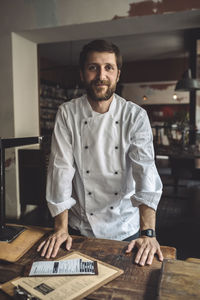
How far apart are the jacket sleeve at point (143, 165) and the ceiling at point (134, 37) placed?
1.96 metres

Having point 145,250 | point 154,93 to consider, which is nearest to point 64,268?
point 145,250

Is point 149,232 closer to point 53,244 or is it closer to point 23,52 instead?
point 53,244

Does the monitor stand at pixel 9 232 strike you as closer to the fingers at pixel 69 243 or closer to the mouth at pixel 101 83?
the fingers at pixel 69 243

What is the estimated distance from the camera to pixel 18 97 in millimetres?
3666

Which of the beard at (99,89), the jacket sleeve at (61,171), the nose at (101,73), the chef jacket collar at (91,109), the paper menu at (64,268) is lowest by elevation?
the paper menu at (64,268)

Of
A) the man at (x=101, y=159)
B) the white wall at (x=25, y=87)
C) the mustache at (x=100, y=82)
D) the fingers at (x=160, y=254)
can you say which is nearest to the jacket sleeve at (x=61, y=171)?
the man at (x=101, y=159)

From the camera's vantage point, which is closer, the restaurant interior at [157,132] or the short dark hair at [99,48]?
the short dark hair at [99,48]

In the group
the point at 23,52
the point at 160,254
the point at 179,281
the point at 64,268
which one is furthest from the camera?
the point at 23,52

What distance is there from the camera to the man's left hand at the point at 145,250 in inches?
40.5

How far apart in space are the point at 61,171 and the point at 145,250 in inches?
21.7

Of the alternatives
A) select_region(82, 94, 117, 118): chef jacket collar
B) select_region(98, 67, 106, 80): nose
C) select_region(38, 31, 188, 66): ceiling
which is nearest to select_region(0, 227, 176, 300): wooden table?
select_region(82, 94, 117, 118): chef jacket collar

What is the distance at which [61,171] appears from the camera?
1384 mm

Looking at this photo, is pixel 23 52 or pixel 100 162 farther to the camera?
pixel 23 52

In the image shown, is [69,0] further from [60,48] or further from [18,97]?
[60,48]
